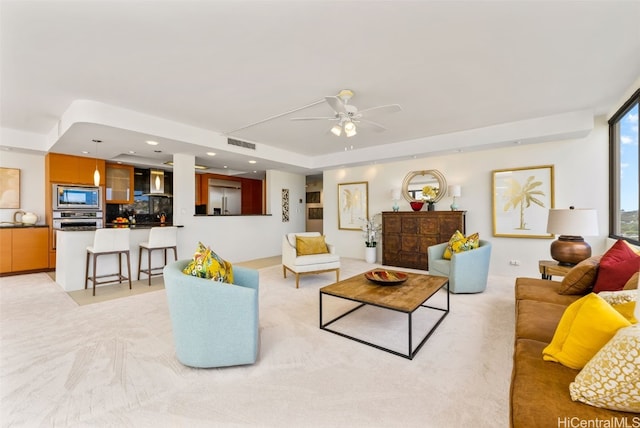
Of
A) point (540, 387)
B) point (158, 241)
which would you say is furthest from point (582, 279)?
point (158, 241)

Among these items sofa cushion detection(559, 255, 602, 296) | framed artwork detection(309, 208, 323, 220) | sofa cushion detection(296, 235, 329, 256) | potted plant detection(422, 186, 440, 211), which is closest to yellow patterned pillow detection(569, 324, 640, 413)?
sofa cushion detection(559, 255, 602, 296)

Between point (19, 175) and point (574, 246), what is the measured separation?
8.85 metres

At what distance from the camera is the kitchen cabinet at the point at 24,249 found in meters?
4.90

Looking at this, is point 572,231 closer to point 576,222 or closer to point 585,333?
point 576,222

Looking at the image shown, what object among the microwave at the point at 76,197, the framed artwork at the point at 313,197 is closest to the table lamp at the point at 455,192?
the framed artwork at the point at 313,197

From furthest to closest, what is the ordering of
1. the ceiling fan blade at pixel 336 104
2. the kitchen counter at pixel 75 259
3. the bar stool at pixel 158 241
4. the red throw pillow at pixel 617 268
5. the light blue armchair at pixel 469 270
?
the bar stool at pixel 158 241 → the kitchen counter at pixel 75 259 → the light blue armchair at pixel 469 270 → the ceiling fan blade at pixel 336 104 → the red throw pillow at pixel 617 268

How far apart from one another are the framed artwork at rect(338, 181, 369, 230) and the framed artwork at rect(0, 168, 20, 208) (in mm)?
6475

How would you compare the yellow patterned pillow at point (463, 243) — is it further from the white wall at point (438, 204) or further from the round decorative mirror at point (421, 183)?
the round decorative mirror at point (421, 183)

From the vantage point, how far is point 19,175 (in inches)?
208

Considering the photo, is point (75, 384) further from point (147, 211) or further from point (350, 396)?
point (147, 211)

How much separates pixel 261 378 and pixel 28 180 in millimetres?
6494

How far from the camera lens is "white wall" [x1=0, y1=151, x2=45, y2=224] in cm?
521

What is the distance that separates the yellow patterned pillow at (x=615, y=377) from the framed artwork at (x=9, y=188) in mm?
7924

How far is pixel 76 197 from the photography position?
218 inches
